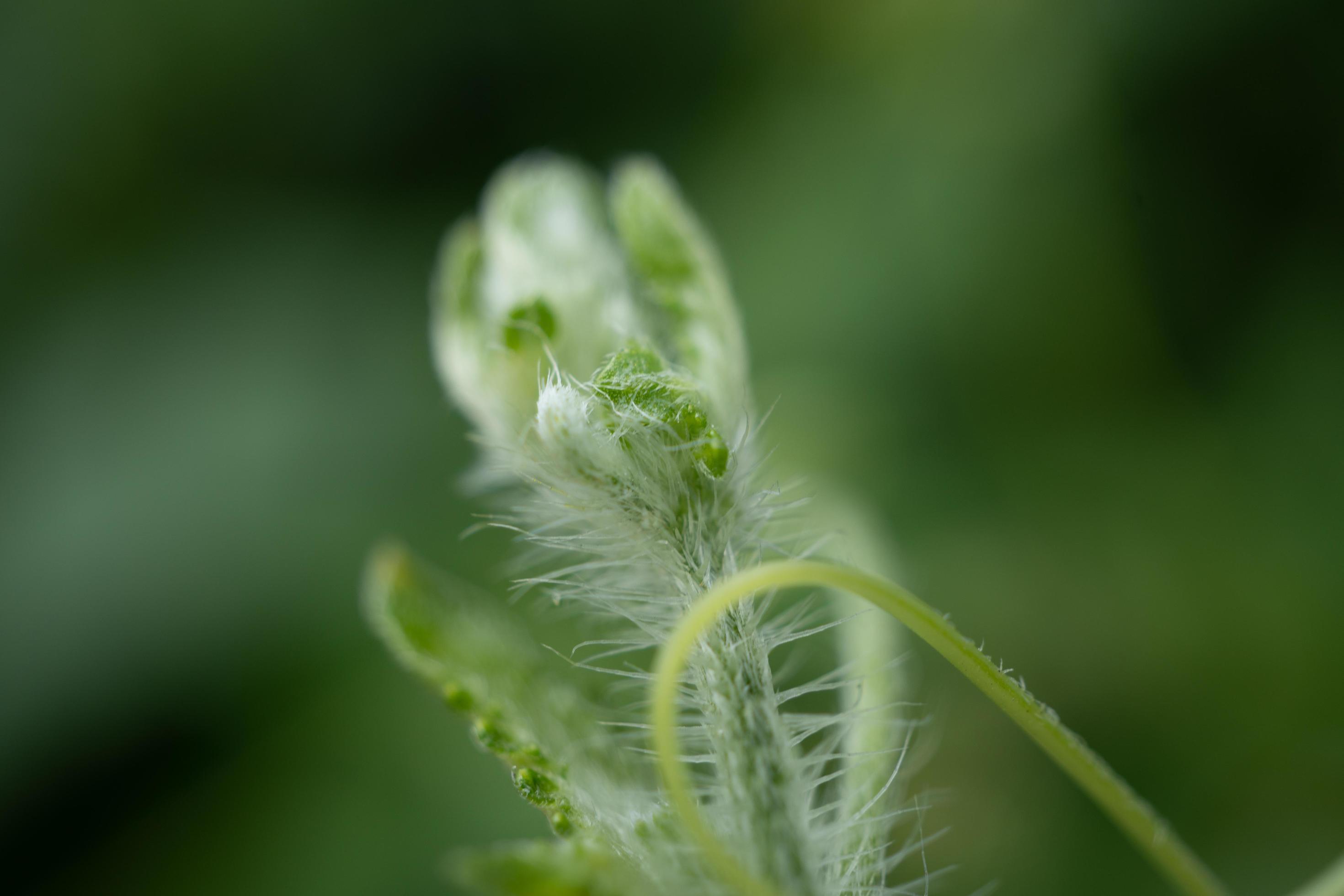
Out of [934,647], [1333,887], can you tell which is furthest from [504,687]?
[1333,887]

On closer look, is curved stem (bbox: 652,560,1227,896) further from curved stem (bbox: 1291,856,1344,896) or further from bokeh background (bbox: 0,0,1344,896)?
bokeh background (bbox: 0,0,1344,896)

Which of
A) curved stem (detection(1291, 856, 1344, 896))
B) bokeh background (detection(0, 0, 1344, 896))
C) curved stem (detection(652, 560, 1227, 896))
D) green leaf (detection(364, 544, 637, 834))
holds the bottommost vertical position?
curved stem (detection(1291, 856, 1344, 896))

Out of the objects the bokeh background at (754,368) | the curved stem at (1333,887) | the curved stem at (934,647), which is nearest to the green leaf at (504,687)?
the curved stem at (934,647)

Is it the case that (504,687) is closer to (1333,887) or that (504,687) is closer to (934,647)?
(934,647)

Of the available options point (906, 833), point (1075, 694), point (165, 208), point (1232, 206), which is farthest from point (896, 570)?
point (165, 208)

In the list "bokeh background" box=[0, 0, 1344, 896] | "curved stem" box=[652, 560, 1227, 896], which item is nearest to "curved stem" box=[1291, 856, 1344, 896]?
"curved stem" box=[652, 560, 1227, 896]

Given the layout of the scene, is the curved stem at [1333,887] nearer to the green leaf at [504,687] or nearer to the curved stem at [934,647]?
the curved stem at [934,647]
